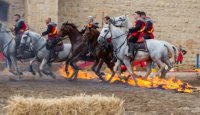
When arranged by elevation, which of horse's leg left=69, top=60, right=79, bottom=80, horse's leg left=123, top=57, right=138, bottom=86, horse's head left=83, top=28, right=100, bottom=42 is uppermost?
horse's head left=83, top=28, right=100, bottom=42

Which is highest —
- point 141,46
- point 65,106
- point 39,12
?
point 65,106

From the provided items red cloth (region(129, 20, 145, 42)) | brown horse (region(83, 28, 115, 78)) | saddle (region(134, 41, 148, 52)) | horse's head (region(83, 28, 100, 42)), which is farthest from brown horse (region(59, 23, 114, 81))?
red cloth (region(129, 20, 145, 42))

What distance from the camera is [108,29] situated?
17.5m

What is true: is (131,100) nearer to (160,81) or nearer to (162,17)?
(160,81)

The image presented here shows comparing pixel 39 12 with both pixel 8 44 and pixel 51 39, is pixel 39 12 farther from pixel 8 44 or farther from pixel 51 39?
pixel 8 44

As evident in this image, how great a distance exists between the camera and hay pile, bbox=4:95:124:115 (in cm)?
768

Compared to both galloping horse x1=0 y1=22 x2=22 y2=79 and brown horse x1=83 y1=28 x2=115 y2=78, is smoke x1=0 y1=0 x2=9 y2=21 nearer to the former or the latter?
galloping horse x1=0 y1=22 x2=22 y2=79

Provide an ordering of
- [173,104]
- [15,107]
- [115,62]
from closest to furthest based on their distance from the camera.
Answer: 1. [15,107]
2. [173,104]
3. [115,62]

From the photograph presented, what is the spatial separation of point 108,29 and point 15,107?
10.1 metres

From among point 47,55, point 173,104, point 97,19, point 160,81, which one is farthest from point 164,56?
point 97,19

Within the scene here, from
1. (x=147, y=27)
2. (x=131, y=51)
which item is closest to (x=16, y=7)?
(x=147, y=27)

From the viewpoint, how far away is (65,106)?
25.7 feet

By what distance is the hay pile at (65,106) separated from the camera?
303 inches

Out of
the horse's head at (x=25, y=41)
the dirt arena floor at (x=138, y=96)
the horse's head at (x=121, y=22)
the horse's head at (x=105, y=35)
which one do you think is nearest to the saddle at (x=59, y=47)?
the horse's head at (x=25, y=41)
